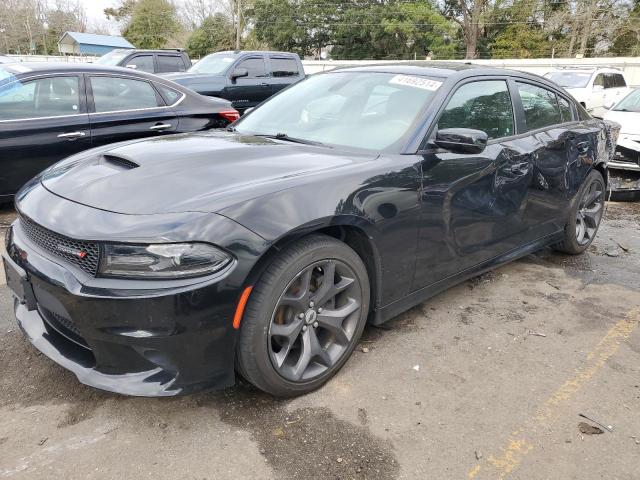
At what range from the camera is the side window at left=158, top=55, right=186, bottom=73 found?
12.6 m

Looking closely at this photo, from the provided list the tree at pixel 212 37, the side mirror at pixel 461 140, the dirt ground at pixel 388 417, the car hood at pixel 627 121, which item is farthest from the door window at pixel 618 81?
the tree at pixel 212 37

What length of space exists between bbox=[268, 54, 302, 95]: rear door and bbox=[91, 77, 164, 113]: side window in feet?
19.0

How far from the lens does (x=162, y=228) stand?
199 cm

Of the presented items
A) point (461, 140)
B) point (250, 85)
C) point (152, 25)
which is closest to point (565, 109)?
point (461, 140)

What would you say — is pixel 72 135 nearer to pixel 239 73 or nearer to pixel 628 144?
pixel 239 73

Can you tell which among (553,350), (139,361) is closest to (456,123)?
(553,350)

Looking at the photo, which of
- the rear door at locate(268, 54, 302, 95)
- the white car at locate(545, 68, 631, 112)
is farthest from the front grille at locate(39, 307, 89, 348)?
the white car at locate(545, 68, 631, 112)

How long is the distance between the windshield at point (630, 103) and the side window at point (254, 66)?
692cm

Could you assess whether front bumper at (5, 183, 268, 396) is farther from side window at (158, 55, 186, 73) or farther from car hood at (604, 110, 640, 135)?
side window at (158, 55, 186, 73)

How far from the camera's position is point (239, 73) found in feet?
34.9

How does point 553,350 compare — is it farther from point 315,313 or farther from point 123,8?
point 123,8

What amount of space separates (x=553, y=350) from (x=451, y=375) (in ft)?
2.43

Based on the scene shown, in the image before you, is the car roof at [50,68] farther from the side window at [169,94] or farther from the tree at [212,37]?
the tree at [212,37]

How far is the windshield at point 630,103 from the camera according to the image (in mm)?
8445
